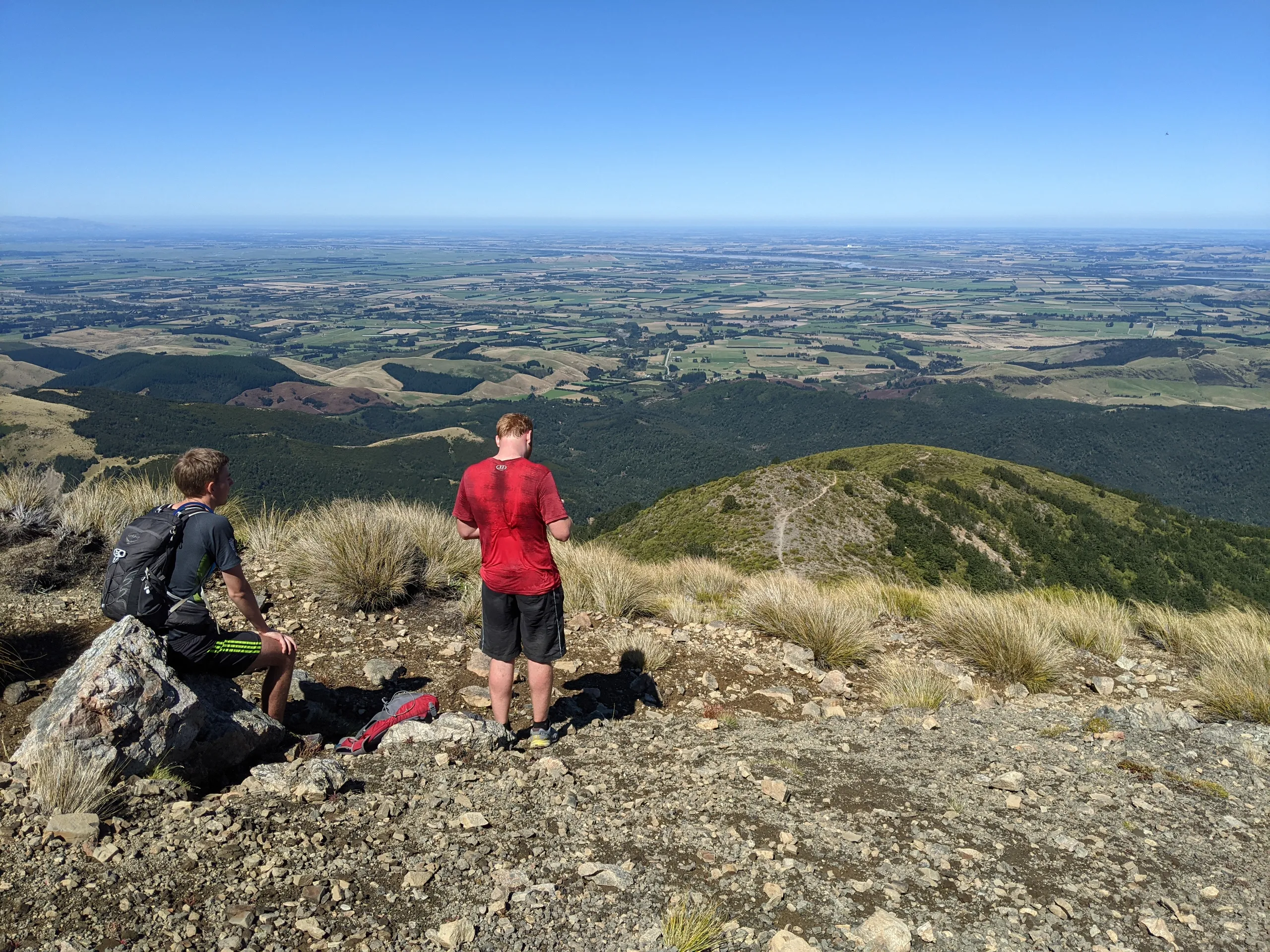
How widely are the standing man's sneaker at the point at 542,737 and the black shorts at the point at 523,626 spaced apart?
43cm

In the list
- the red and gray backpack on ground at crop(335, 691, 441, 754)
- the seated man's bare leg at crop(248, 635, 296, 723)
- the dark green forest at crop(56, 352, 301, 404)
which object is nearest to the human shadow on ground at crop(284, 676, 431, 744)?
Result: the red and gray backpack on ground at crop(335, 691, 441, 754)

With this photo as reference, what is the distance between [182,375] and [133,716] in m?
152

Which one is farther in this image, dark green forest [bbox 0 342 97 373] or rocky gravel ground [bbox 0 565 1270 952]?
dark green forest [bbox 0 342 97 373]

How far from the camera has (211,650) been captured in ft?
12.5

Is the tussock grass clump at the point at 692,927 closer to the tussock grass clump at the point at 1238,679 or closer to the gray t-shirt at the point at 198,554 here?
the gray t-shirt at the point at 198,554

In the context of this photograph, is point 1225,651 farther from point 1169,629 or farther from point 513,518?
point 513,518

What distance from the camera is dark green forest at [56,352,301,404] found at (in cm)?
12419

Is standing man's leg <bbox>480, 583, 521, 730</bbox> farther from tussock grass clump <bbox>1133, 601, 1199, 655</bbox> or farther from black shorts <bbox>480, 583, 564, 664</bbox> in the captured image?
tussock grass clump <bbox>1133, 601, 1199, 655</bbox>

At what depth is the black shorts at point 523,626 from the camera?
4465 mm

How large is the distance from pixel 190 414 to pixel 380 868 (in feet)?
314

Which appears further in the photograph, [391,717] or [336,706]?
[336,706]

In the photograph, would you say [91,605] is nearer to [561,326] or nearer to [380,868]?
[380,868]

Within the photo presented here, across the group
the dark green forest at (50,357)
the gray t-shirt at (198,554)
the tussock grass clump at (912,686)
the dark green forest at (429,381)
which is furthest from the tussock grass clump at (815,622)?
the dark green forest at (50,357)

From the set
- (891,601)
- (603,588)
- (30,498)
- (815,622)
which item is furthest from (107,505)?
(891,601)
